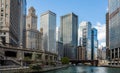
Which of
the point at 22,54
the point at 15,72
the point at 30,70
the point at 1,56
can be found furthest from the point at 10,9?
the point at 15,72

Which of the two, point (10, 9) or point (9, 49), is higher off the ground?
point (10, 9)

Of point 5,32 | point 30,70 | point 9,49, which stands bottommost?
point 30,70

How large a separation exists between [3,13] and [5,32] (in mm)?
11698

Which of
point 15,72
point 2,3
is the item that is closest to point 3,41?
point 2,3

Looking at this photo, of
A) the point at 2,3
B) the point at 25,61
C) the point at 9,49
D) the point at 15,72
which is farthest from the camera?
the point at 2,3

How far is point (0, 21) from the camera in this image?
13812cm

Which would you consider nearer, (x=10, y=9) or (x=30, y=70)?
(x=30, y=70)

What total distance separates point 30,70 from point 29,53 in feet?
181

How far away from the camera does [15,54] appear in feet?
435

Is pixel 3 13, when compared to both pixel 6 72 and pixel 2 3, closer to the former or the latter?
pixel 2 3

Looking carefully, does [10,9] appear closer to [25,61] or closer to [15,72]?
[25,61]

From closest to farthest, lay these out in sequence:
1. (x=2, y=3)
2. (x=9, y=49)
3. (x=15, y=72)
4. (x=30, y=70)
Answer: (x=15, y=72)
(x=30, y=70)
(x=9, y=49)
(x=2, y=3)

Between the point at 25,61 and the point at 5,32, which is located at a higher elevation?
the point at 5,32

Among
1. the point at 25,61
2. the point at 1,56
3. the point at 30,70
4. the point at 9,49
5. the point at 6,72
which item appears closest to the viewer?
the point at 6,72
